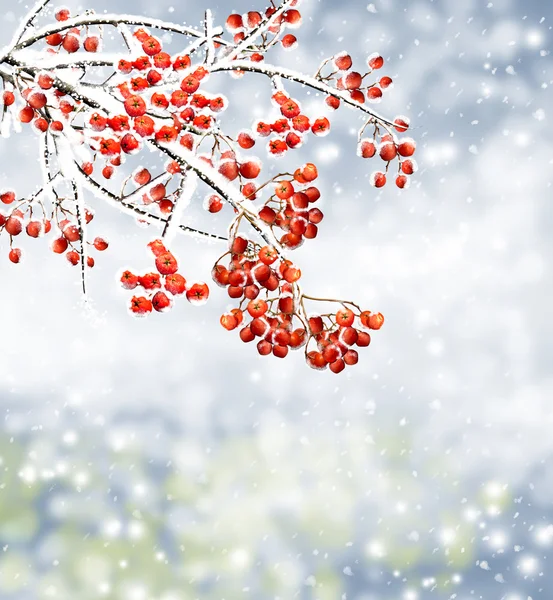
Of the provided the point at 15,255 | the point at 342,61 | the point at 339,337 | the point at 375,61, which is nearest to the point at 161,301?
the point at 339,337

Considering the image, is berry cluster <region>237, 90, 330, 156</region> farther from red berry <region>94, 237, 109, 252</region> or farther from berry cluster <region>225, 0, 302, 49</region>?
red berry <region>94, 237, 109, 252</region>

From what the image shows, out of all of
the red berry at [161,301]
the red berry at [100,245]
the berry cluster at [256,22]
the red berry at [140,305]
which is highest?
the berry cluster at [256,22]

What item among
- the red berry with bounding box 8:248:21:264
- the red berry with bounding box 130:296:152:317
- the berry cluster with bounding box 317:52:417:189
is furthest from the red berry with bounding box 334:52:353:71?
the red berry with bounding box 8:248:21:264

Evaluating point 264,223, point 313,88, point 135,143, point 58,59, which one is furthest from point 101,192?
point 313,88

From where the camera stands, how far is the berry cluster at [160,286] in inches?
100

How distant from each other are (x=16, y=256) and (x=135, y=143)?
4.14 ft

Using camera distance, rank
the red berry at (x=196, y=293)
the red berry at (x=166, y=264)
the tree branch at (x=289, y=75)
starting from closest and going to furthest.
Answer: the red berry at (x=166, y=264), the red berry at (x=196, y=293), the tree branch at (x=289, y=75)

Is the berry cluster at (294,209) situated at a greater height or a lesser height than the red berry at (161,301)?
greater

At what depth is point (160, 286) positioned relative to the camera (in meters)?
2.59

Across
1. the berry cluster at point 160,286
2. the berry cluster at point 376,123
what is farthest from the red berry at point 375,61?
the berry cluster at point 160,286

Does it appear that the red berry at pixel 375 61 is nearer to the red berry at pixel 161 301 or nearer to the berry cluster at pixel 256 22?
the berry cluster at pixel 256 22

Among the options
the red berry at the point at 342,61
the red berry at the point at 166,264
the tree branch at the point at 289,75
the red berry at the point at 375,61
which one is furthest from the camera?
the red berry at the point at 375,61

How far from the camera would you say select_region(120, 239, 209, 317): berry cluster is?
2541mm

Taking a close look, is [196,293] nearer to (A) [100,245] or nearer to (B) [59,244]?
(B) [59,244]
